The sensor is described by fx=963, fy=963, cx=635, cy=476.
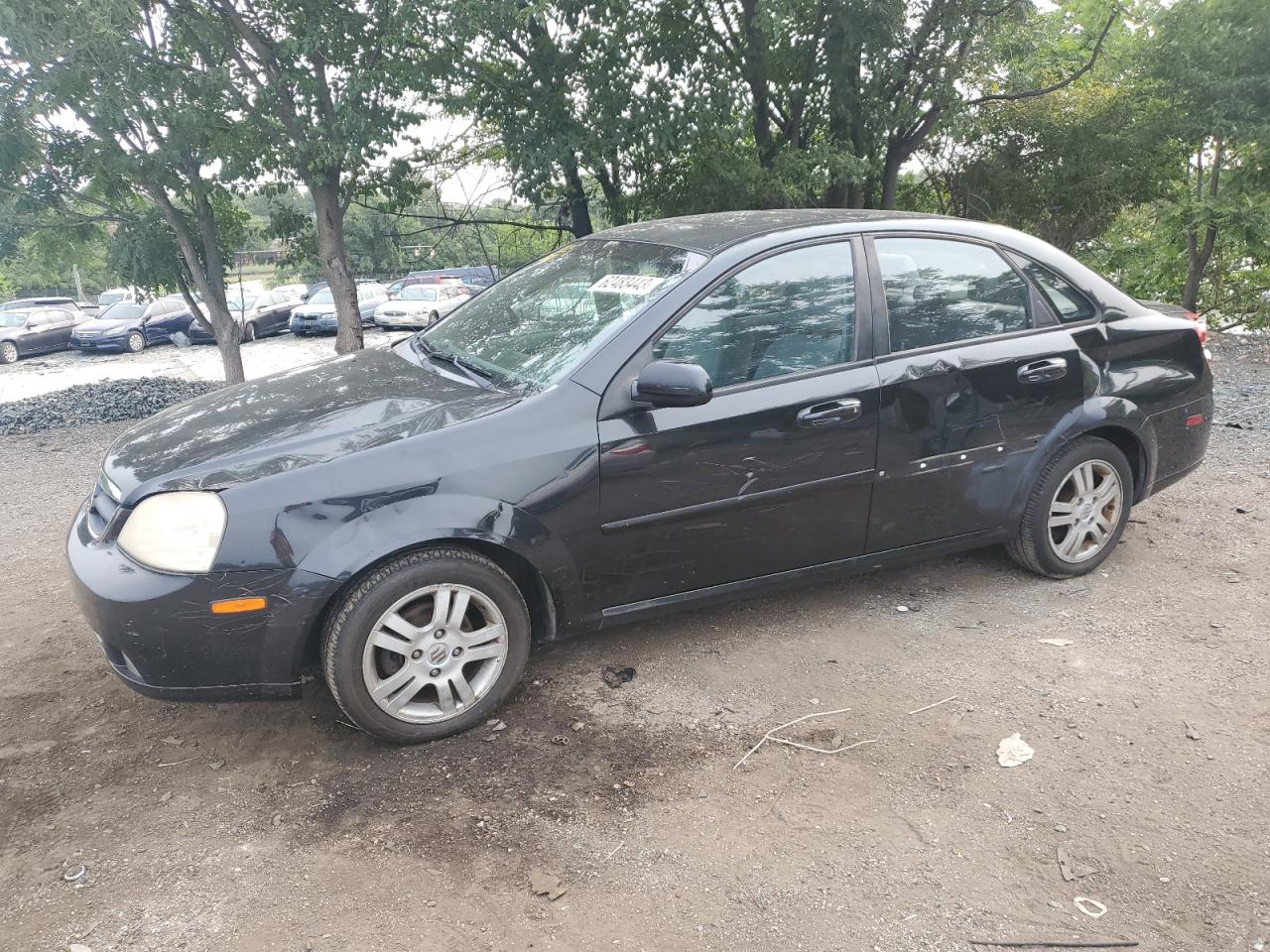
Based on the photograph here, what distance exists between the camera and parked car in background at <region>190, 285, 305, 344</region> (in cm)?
2570

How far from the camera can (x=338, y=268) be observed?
31.4 feet

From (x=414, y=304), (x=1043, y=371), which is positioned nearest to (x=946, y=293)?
(x=1043, y=371)

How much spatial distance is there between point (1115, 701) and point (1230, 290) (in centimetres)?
1072

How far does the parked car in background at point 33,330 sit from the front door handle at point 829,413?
2545 cm

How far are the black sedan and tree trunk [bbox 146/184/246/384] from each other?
5941 millimetres

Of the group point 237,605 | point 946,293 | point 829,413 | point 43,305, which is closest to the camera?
point 237,605

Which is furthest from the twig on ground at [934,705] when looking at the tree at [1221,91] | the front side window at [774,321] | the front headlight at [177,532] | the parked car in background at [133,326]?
the parked car in background at [133,326]

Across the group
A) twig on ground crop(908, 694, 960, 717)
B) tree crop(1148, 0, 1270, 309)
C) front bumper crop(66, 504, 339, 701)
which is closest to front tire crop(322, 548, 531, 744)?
front bumper crop(66, 504, 339, 701)

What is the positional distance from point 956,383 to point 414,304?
934 inches

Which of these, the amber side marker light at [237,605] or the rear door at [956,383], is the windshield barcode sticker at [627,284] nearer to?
the rear door at [956,383]

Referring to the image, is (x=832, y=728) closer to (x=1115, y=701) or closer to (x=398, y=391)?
(x=1115, y=701)

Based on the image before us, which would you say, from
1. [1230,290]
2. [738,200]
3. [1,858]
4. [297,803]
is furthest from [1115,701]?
[1230,290]

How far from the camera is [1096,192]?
1236cm

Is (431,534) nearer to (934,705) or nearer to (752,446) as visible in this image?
(752,446)
